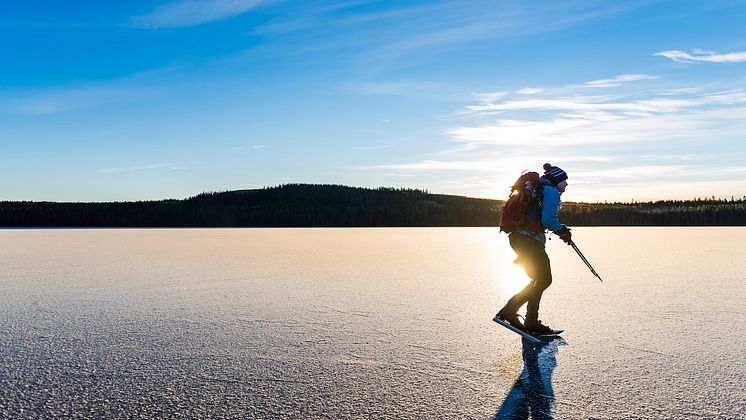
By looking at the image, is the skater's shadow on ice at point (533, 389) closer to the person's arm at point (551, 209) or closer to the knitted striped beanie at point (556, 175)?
the person's arm at point (551, 209)

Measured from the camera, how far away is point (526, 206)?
7297 mm

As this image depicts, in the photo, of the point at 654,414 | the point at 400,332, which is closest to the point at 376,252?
the point at 400,332

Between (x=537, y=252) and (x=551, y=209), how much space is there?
0.69 meters

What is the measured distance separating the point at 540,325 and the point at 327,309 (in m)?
3.28

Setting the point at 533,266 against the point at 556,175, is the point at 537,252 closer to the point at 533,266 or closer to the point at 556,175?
the point at 533,266

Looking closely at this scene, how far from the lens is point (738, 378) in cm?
546

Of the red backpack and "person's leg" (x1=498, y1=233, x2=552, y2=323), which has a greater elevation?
the red backpack

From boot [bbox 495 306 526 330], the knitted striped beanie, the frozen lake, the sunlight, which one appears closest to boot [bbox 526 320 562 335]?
boot [bbox 495 306 526 330]

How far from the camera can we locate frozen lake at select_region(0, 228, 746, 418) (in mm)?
4852

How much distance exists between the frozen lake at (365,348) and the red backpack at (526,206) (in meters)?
1.38

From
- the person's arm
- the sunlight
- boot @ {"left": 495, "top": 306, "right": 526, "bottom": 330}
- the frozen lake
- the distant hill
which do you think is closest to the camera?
the frozen lake

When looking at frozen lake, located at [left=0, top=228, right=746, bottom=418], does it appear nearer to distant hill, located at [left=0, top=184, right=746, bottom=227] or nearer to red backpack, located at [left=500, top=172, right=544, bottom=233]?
red backpack, located at [left=500, top=172, right=544, bottom=233]

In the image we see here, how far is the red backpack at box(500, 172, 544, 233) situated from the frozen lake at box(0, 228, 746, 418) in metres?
1.38

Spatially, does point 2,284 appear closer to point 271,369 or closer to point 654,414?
point 271,369
